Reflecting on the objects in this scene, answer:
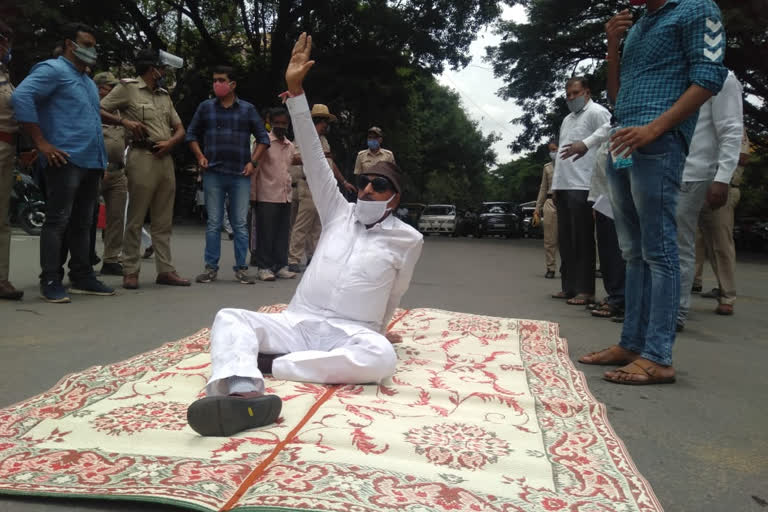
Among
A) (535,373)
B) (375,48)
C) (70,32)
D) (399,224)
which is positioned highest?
(375,48)

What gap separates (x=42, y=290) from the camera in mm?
5742

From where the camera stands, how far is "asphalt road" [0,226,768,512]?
2373 mm

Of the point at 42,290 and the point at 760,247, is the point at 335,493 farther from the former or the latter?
the point at 760,247

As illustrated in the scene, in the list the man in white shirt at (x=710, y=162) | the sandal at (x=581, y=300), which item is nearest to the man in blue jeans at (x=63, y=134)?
the sandal at (x=581, y=300)

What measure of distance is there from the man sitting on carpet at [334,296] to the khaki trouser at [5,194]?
3227mm

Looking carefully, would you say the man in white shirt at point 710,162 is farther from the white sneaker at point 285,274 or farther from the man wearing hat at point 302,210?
the man wearing hat at point 302,210

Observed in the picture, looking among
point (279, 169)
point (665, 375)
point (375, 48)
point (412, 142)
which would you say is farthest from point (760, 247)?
point (412, 142)

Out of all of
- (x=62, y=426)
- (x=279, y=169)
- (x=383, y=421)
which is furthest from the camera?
(x=279, y=169)

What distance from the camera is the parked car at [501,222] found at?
30.4 meters

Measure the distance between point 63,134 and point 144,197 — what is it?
4.23ft

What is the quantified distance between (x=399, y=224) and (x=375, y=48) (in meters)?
23.8

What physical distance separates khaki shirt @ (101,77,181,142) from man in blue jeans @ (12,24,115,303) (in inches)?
28.4

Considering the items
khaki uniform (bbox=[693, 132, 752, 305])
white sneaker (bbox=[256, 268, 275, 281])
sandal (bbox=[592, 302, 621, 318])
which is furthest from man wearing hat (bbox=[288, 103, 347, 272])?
khaki uniform (bbox=[693, 132, 752, 305])

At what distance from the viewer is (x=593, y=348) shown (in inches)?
182
